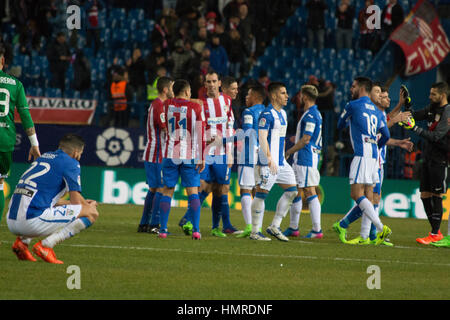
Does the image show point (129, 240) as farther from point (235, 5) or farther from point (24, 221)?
point (235, 5)

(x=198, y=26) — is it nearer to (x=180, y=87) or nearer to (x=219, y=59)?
(x=219, y=59)

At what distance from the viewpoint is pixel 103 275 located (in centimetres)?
850

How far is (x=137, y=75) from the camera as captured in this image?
23281 millimetres

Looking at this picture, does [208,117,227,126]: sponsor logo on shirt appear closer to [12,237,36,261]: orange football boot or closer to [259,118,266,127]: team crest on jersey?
[259,118,266,127]: team crest on jersey

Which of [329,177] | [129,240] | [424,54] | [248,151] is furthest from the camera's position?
[424,54]

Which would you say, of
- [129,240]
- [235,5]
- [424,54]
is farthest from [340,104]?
[129,240]

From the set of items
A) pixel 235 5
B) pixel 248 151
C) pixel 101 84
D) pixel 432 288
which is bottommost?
pixel 432 288

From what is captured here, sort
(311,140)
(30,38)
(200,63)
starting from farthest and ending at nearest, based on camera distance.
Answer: (30,38) → (200,63) → (311,140)

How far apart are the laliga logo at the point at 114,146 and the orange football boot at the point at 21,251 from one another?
10.4m

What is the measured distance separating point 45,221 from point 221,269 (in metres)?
1.85

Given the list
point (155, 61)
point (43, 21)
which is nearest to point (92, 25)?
point (43, 21)

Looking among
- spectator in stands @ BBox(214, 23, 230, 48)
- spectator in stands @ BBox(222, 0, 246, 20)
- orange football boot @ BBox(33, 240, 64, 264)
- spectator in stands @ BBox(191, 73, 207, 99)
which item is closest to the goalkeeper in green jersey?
orange football boot @ BBox(33, 240, 64, 264)
